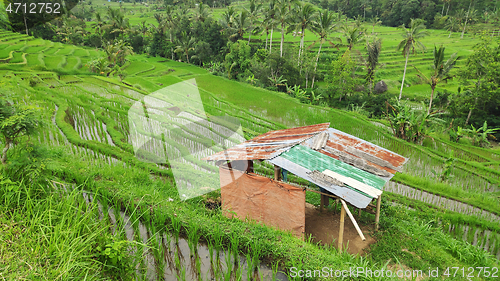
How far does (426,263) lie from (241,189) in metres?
2.65

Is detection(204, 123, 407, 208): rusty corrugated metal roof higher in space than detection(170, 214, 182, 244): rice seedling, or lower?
higher

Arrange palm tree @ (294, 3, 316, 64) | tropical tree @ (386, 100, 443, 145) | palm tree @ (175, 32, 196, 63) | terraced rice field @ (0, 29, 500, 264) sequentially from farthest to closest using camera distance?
1. palm tree @ (175, 32, 196, 63)
2. palm tree @ (294, 3, 316, 64)
3. tropical tree @ (386, 100, 443, 145)
4. terraced rice field @ (0, 29, 500, 264)

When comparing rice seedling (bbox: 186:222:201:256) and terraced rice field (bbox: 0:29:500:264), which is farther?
terraced rice field (bbox: 0:29:500:264)

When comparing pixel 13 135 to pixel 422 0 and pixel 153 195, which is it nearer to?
pixel 153 195

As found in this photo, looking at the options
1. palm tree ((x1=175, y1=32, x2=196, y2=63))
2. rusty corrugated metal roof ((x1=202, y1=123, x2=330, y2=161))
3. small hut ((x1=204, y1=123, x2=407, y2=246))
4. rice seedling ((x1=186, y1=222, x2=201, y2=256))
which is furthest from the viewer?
palm tree ((x1=175, y1=32, x2=196, y2=63))

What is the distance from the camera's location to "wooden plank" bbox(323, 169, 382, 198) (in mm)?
3918

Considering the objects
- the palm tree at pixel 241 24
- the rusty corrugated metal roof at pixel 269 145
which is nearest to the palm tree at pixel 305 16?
the palm tree at pixel 241 24

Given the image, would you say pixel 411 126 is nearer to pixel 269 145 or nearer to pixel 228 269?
pixel 269 145

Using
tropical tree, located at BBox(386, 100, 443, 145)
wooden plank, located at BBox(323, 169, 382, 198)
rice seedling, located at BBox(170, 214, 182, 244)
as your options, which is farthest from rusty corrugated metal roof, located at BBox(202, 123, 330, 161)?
tropical tree, located at BBox(386, 100, 443, 145)

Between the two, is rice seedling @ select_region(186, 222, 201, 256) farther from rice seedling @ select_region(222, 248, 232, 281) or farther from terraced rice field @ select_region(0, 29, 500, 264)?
terraced rice field @ select_region(0, 29, 500, 264)

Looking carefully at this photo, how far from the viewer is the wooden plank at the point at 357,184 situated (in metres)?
3.92

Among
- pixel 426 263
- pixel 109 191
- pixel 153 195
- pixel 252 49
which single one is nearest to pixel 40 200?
pixel 109 191

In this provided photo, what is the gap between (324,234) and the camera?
4645 millimetres

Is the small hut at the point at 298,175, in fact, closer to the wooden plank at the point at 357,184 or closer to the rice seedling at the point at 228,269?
the wooden plank at the point at 357,184
